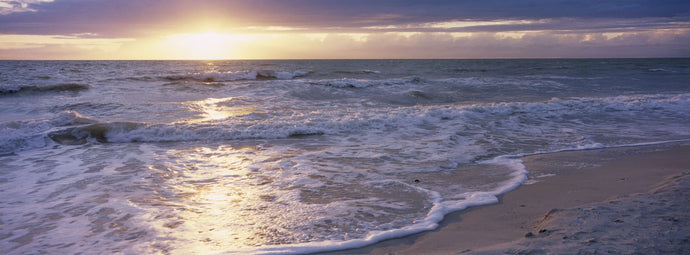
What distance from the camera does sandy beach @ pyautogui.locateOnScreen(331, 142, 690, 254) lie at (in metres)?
2.86

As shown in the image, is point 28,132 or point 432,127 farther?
point 432,127

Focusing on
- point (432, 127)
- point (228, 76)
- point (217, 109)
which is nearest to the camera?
point (432, 127)

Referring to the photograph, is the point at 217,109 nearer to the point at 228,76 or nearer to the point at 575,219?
the point at 575,219

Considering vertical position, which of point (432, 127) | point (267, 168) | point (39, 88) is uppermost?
point (39, 88)

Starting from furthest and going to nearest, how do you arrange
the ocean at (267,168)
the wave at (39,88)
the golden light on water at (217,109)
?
the wave at (39,88)
the golden light on water at (217,109)
the ocean at (267,168)

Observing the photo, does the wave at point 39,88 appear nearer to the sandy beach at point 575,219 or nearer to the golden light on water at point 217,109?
the golden light on water at point 217,109

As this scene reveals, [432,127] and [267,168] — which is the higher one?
[432,127]

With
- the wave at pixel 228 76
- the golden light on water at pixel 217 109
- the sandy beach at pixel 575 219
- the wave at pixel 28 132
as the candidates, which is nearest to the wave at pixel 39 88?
the wave at pixel 228 76

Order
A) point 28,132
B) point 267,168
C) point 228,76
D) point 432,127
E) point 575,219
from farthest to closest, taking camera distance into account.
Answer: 1. point 228,76
2. point 432,127
3. point 28,132
4. point 267,168
5. point 575,219

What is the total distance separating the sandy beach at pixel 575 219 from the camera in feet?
9.39

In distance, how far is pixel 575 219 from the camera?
136 inches

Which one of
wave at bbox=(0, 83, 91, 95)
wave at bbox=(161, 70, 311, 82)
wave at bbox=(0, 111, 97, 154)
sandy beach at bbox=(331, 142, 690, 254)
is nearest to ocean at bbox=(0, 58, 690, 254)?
wave at bbox=(0, 111, 97, 154)

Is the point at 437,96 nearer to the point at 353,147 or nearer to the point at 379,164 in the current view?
the point at 353,147

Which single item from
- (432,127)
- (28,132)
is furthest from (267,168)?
(28,132)
